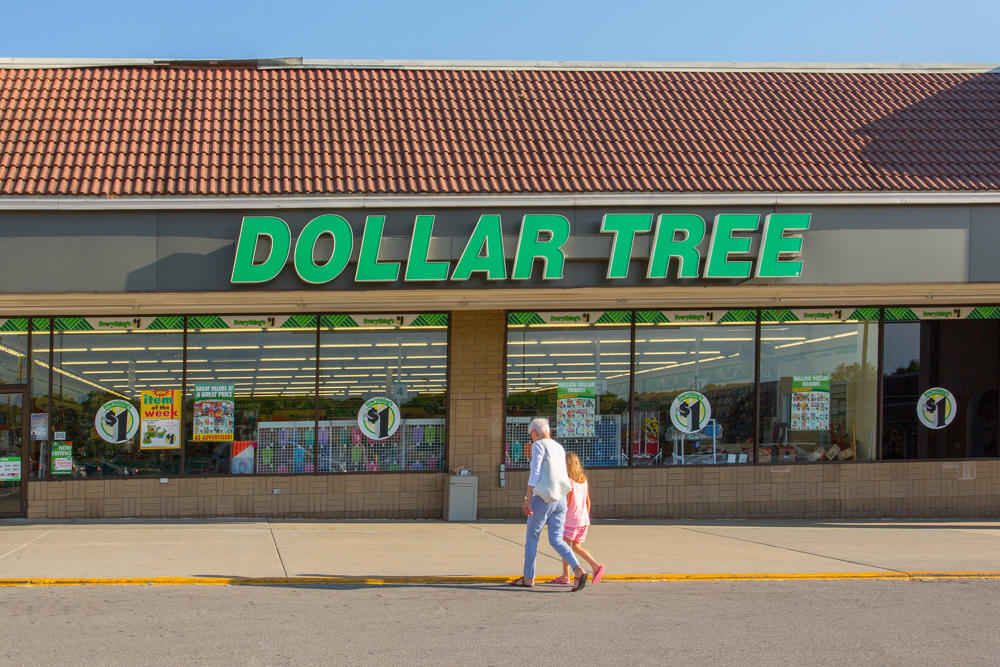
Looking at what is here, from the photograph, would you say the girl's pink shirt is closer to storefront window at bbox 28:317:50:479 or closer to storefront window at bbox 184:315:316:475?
storefront window at bbox 184:315:316:475

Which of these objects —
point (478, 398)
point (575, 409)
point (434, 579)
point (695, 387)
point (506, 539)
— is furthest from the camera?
point (695, 387)

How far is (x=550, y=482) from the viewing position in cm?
972

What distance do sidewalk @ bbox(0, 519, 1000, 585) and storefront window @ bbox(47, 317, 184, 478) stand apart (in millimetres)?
996

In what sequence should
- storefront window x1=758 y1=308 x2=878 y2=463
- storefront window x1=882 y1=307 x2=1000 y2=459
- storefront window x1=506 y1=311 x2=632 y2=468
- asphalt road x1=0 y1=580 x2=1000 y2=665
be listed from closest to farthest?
asphalt road x1=0 y1=580 x2=1000 y2=665 → storefront window x1=506 y1=311 x2=632 y2=468 → storefront window x1=758 y1=308 x2=878 y2=463 → storefront window x1=882 y1=307 x2=1000 y2=459

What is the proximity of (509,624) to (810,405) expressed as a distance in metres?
10.4

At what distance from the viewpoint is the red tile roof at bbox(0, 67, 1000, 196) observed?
594 inches

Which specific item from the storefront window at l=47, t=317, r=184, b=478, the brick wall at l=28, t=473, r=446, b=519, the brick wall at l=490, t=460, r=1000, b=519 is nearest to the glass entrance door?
the brick wall at l=28, t=473, r=446, b=519

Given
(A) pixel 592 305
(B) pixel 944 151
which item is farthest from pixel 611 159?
(B) pixel 944 151

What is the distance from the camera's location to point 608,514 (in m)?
16.6

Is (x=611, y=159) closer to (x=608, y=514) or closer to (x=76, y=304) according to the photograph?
(x=608, y=514)

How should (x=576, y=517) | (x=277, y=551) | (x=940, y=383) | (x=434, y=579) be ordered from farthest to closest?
(x=940, y=383), (x=277, y=551), (x=434, y=579), (x=576, y=517)

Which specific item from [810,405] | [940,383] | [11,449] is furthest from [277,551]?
[940,383]

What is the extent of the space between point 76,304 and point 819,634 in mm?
11294

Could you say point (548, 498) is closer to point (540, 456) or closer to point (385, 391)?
point (540, 456)
